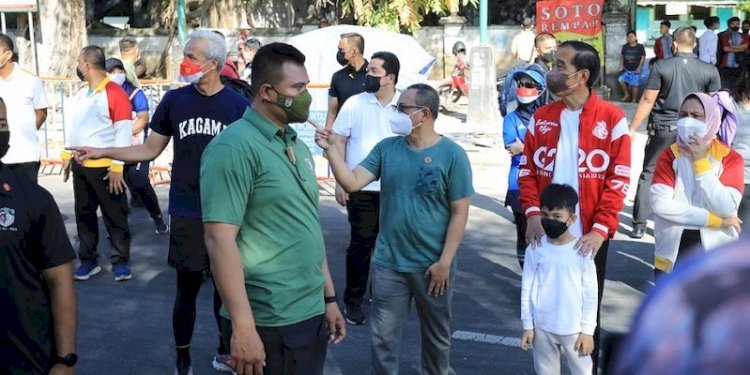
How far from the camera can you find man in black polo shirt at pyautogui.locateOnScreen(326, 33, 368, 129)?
26.3 ft

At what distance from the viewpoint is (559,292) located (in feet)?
14.8

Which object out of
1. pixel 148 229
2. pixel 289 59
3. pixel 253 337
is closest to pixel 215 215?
pixel 253 337

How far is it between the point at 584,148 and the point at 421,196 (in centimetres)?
85

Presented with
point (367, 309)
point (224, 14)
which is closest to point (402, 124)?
point (367, 309)

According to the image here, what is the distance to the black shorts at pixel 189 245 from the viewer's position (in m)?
5.45

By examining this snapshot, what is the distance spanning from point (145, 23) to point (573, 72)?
28863 mm

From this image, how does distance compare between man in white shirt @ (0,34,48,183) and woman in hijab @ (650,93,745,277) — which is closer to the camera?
woman in hijab @ (650,93,745,277)

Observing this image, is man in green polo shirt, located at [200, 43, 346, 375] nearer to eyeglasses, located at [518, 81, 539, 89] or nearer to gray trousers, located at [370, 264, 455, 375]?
gray trousers, located at [370, 264, 455, 375]

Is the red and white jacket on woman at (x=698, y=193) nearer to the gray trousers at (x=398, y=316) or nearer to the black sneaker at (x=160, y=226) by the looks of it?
the gray trousers at (x=398, y=316)

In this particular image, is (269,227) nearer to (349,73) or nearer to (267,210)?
(267,210)

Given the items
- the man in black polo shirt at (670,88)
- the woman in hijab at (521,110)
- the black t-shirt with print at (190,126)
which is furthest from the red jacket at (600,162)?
the man in black polo shirt at (670,88)

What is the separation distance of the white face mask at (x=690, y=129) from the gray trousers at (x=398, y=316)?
1.43 metres

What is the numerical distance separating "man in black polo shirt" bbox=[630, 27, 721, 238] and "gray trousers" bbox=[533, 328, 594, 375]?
13.9 ft

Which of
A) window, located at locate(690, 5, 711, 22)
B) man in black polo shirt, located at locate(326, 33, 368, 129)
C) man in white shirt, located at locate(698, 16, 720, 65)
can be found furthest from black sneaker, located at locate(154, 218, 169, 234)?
window, located at locate(690, 5, 711, 22)
